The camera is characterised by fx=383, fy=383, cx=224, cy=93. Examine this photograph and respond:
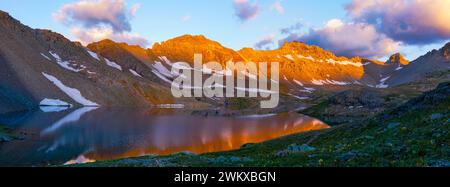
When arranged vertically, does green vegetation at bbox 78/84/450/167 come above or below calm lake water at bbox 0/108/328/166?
above

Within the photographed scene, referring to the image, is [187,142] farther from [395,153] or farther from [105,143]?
[395,153]

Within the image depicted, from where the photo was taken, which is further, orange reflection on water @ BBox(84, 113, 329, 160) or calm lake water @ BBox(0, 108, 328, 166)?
orange reflection on water @ BBox(84, 113, 329, 160)

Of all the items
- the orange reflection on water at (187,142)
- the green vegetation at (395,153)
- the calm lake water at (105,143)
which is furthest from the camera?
the orange reflection on water at (187,142)

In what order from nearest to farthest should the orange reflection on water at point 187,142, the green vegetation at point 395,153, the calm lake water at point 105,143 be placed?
the green vegetation at point 395,153 → the calm lake water at point 105,143 → the orange reflection on water at point 187,142

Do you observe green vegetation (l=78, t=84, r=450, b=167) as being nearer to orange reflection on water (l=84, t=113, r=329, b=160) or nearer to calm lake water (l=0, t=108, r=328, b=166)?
calm lake water (l=0, t=108, r=328, b=166)

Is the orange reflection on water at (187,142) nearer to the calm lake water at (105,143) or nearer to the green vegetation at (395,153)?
the calm lake water at (105,143)

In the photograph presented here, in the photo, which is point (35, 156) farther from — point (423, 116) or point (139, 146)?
point (423, 116)

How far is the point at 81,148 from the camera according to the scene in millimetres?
83938

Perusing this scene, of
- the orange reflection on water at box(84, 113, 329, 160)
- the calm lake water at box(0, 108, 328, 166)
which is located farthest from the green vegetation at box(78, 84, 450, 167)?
the orange reflection on water at box(84, 113, 329, 160)

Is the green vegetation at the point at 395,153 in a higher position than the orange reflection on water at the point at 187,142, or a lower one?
higher

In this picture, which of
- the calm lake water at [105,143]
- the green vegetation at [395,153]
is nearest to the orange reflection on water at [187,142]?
the calm lake water at [105,143]

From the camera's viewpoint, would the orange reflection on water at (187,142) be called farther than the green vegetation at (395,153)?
Yes

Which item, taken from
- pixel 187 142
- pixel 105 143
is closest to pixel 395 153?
pixel 187 142
